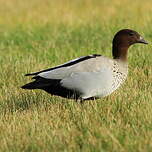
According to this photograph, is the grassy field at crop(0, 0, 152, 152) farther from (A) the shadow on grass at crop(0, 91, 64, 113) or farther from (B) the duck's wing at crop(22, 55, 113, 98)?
(B) the duck's wing at crop(22, 55, 113, 98)

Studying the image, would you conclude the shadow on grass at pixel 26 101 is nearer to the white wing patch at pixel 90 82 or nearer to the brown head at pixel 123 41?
the white wing patch at pixel 90 82

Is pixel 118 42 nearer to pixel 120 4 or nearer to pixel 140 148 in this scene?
pixel 140 148

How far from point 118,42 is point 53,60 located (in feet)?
9.51

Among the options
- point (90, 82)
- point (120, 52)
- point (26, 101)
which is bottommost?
point (26, 101)

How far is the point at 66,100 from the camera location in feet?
22.4

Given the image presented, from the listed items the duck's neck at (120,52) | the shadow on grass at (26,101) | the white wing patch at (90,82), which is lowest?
the shadow on grass at (26,101)

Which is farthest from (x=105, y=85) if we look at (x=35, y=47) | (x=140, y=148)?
(x=35, y=47)

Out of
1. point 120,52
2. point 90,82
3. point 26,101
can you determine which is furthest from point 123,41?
point 26,101

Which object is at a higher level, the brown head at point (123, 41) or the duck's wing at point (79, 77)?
the brown head at point (123, 41)

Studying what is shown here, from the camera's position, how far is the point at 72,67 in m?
6.12

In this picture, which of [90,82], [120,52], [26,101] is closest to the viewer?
[90,82]

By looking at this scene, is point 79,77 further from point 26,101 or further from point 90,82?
point 26,101

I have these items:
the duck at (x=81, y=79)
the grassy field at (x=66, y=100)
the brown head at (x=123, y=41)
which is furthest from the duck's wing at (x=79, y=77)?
the brown head at (x=123, y=41)

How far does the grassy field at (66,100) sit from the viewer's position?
5102mm
